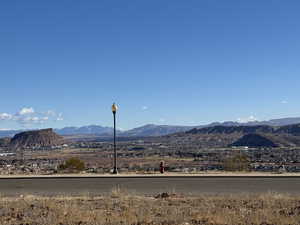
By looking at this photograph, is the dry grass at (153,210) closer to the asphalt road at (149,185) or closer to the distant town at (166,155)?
the asphalt road at (149,185)

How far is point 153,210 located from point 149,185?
6615 mm

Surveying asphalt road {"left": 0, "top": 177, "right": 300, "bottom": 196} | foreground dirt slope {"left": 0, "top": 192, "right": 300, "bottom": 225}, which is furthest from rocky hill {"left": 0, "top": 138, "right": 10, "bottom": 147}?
foreground dirt slope {"left": 0, "top": 192, "right": 300, "bottom": 225}

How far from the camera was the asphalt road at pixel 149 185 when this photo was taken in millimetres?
17203

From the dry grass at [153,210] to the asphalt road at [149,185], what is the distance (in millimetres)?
1974

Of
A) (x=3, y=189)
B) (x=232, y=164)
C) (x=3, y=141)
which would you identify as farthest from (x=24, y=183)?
(x=3, y=141)

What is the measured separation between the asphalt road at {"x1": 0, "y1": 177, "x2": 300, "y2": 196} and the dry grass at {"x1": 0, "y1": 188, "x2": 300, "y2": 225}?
197cm

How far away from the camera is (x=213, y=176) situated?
2206cm

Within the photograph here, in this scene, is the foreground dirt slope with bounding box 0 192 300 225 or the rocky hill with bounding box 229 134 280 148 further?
the rocky hill with bounding box 229 134 280 148

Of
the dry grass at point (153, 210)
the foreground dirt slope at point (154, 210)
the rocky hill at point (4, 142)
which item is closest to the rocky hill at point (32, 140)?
the rocky hill at point (4, 142)

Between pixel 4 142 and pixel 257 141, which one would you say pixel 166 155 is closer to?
pixel 257 141

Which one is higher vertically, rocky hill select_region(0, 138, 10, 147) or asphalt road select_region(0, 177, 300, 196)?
rocky hill select_region(0, 138, 10, 147)

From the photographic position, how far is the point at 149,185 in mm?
19062

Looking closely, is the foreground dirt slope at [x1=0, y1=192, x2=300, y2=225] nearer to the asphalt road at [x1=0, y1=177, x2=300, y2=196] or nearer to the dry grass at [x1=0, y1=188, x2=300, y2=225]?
the dry grass at [x1=0, y1=188, x2=300, y2=225]

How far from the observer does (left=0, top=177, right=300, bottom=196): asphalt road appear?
1720 centimetres
